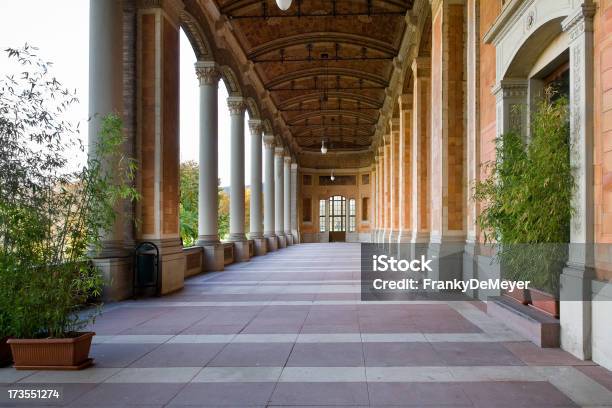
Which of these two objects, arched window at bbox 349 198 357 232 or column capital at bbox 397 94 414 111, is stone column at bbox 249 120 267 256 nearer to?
column capital at bbox 397 94 414 111

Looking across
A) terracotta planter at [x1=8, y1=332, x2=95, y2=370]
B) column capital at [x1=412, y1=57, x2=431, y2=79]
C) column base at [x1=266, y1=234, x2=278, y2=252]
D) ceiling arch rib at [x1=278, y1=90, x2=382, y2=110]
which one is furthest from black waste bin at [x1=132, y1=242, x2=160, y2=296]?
column base at [x1=266, y1=234, x2=278, y2=252]

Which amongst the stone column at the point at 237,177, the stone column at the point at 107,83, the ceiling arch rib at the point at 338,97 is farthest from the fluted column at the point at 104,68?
the ceiling arch rib at the point at 338,97

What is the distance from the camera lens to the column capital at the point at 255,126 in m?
23.1

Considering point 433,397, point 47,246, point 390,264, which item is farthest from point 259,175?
point 433,397

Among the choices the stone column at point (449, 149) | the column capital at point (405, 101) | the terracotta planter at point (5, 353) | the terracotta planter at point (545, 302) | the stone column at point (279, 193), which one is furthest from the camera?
the stone column at point (279, 193)

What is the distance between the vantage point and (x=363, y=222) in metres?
42.4

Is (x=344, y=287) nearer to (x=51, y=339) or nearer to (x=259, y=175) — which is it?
(x=51, y=339)

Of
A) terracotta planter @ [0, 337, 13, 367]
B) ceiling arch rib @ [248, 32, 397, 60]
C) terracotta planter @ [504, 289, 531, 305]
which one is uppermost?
ceiling arch rib @ [248, 32, 397, 60]

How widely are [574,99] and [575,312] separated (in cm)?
221

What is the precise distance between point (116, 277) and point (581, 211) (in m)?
7.39

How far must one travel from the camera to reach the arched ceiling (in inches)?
614

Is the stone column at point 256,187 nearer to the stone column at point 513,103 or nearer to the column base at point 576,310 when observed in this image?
the stone column at point 513,103

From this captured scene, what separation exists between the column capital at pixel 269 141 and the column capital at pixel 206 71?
1198 cm

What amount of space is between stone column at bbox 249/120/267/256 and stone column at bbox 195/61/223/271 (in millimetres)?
7979
